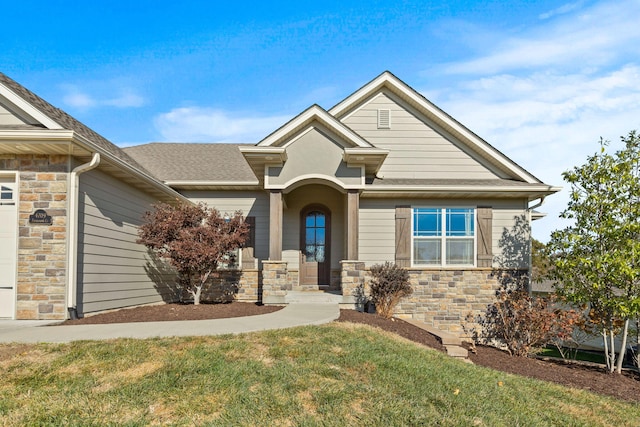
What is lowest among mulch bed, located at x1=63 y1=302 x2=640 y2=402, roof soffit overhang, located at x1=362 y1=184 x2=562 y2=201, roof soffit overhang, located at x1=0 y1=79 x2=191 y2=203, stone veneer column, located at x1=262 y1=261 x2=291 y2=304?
mulch bed, located at x1=63 y1=302 x2=640 y2=402

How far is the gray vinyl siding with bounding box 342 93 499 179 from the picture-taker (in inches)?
527

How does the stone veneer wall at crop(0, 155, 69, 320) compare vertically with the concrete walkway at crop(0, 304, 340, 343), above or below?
above

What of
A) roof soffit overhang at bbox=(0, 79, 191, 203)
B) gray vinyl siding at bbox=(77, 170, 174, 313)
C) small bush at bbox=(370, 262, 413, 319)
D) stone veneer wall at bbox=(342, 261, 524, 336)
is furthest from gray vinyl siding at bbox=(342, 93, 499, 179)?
roof soffit overhang at bbox=(0, 79, 191, 203)

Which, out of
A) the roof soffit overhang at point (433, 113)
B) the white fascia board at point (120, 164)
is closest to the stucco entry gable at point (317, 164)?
the roof soffit overhang at point (433, 113)

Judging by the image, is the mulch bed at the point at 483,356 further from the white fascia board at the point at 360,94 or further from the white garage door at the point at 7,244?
the white fascia board at the point at 360,94

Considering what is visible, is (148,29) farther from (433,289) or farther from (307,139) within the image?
(433,289)

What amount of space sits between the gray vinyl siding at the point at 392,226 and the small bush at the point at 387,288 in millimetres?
1925

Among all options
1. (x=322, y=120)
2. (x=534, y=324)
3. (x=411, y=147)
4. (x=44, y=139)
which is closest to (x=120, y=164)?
(x=44, y=139)

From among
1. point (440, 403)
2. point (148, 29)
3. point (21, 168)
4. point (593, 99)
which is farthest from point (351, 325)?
point (148, 29)

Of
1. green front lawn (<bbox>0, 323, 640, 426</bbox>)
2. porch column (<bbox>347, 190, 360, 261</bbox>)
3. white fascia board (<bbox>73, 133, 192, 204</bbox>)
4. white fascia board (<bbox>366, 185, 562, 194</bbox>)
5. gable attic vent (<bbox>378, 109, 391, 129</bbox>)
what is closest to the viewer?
green front lawn (<bbox>0, 323, 640, 426</bbox>)

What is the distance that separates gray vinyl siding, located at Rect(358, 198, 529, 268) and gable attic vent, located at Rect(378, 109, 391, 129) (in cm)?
225

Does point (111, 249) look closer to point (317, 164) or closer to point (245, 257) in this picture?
point (245, 257)

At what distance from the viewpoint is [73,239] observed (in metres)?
8.29

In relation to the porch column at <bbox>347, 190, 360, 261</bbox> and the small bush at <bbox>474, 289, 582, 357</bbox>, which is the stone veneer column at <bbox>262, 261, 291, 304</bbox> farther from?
the small bush at <bbox>474, 289, 582, 357</bbox>
